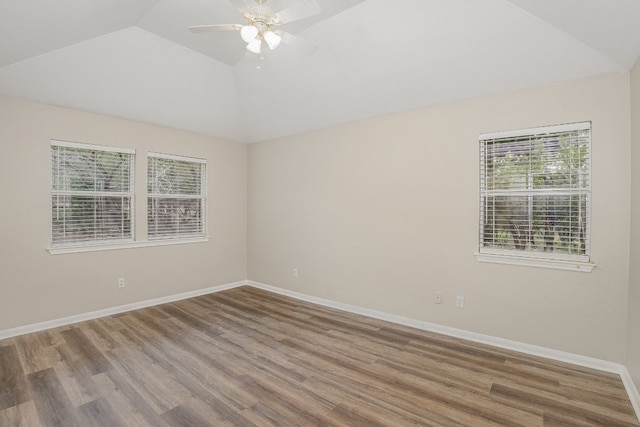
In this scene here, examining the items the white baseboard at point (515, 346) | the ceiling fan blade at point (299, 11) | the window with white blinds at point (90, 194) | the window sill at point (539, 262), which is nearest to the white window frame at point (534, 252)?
the window sill at point (539, 262)

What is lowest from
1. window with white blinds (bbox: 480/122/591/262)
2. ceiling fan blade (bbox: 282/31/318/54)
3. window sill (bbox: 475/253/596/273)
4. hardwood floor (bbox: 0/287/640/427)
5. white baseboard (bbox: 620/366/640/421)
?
hardwood floor (bbox: 0/287/640/427)

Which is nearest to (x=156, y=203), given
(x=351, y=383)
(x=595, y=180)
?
(x=351, y=383)

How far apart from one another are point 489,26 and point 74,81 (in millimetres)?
4180

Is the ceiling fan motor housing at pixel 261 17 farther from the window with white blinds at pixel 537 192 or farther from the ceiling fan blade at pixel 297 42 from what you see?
the window with white blinds at pixel 537 192

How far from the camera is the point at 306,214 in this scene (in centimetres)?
477

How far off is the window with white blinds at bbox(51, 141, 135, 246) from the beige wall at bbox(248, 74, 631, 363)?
2.05m

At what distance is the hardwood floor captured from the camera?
6.89 ft

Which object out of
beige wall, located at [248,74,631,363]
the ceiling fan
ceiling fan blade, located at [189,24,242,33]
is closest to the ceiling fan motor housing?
the ceiling fan

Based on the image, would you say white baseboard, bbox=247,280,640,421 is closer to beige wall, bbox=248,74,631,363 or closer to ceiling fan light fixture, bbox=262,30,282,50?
beige wall, bbox=248,74,631,363

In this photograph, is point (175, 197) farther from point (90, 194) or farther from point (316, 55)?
point (316, 55)

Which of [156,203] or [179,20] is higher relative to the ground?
[179,20]

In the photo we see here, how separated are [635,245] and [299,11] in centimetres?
305

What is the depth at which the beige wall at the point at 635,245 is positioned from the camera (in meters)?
2.31

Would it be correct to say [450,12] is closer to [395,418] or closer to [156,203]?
[395,418]
